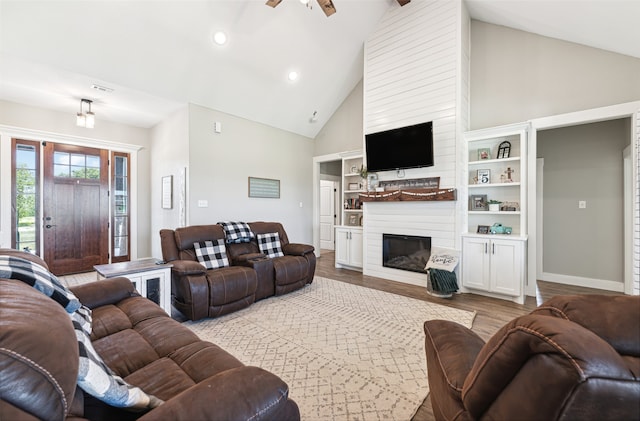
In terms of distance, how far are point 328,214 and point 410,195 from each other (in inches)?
166

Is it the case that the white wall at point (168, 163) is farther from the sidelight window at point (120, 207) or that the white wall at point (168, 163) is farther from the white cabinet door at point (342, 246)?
the white cabinet door at point (342, 246)

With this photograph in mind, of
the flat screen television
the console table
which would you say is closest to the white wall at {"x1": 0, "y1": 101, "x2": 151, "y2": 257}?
the console table

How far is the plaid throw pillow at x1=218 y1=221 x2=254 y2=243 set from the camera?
3916mm

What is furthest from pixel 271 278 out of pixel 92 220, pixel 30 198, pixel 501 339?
pixel 30 198

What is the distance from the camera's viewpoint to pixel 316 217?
6766mm

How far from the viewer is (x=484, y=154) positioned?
4094 mm

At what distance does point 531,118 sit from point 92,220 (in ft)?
24.4

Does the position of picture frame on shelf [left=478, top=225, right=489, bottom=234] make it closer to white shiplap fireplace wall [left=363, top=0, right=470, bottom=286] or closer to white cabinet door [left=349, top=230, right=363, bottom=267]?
white shiplap fireplace wall [left=363, top=0, right=470, bottom=286]

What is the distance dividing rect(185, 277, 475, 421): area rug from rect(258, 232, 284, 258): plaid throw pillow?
70 cm

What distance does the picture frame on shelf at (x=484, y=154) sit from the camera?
410 cm

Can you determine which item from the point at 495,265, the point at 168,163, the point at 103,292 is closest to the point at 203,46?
the point at 168,163

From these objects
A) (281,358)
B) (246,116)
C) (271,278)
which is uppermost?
(246,116)

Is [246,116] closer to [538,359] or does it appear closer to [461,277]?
[461,277]

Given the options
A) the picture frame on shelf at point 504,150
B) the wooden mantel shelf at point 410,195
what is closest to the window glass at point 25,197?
the wooden mantel shelf at point 410,195
